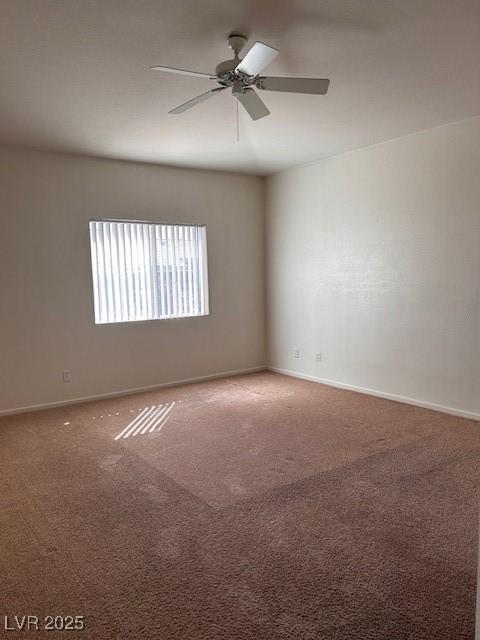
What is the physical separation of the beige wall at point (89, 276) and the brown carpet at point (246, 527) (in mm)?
→ 813

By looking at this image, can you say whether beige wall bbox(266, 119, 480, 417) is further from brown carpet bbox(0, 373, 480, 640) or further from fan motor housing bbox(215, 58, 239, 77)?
fan motor housing bbox(215, 58, 239, 77)

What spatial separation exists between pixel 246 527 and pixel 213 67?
107 inches

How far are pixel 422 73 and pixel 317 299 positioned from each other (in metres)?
2.93

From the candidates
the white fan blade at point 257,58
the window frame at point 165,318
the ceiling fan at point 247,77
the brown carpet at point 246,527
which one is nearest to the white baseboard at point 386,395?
the brown carpet at point 246,527

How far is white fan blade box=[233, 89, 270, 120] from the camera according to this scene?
2.76 m

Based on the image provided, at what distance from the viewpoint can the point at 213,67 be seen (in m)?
2.85

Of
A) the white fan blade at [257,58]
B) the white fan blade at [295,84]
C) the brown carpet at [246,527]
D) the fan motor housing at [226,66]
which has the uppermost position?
the fan motor housing at [226,66]

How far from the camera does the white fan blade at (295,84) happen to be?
2.52 metres

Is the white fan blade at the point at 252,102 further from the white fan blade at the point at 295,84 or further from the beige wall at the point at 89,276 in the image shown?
the beige wall at the point at 89,276

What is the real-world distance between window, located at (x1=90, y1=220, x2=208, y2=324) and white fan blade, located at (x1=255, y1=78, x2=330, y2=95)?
286 cm

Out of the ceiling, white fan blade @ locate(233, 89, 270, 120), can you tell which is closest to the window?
the ceiling

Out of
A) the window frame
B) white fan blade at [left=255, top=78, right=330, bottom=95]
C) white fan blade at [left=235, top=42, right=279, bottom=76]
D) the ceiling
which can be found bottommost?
the window frame

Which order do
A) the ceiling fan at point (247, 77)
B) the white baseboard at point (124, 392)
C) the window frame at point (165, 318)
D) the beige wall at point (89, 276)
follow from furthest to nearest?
the window frame at point (165, 318)
the white baseboard at point (124, 392)
the beige wall at point (89, 276)
the ceiling fan at point (247, 77)

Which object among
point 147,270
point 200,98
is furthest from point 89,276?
point 200,98
